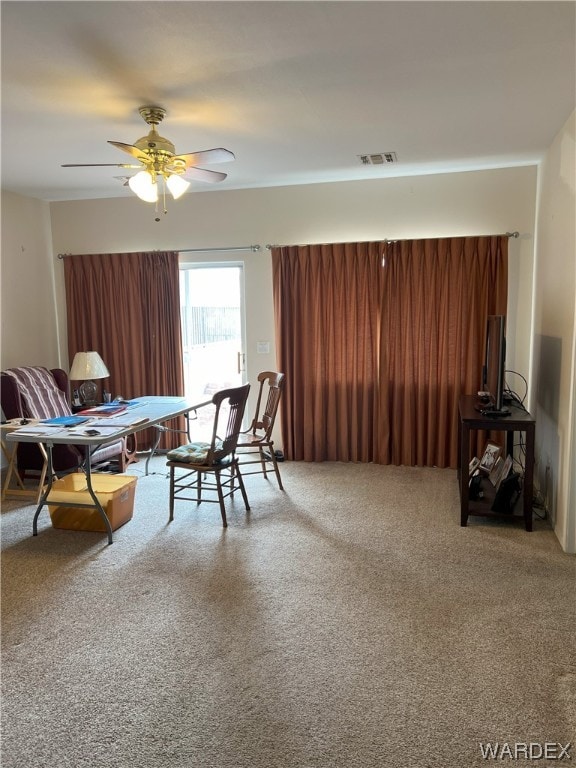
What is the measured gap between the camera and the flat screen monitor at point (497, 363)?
3518 mm

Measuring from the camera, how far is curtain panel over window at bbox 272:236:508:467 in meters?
4.70

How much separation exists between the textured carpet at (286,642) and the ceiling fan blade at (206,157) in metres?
2.31

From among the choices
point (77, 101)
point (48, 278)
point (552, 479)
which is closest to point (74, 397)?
point (48, 278)

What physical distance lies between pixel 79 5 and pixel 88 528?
9.73 ft

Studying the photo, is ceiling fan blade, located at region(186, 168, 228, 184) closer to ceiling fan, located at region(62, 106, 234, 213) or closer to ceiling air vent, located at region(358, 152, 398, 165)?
ceiling fan, located at region(62, 106, 234, 213)

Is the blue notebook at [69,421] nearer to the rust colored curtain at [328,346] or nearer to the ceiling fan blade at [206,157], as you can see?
the ceiling fan blade at [206,157]

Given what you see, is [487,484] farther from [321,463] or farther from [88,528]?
[88,528]

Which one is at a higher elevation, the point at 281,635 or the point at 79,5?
the point at 79,5

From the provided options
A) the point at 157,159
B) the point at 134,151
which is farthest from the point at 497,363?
the point at 134,151

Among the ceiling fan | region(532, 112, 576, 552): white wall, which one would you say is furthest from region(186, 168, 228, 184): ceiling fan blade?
region(532, 112, 576, 552): white wall

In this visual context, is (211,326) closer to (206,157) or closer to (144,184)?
(144,184)

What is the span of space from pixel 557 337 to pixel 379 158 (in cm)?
197

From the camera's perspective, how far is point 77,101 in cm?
296

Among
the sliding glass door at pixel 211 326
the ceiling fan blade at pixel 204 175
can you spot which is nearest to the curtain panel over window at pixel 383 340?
the sliding glass door at pixel 211 326
